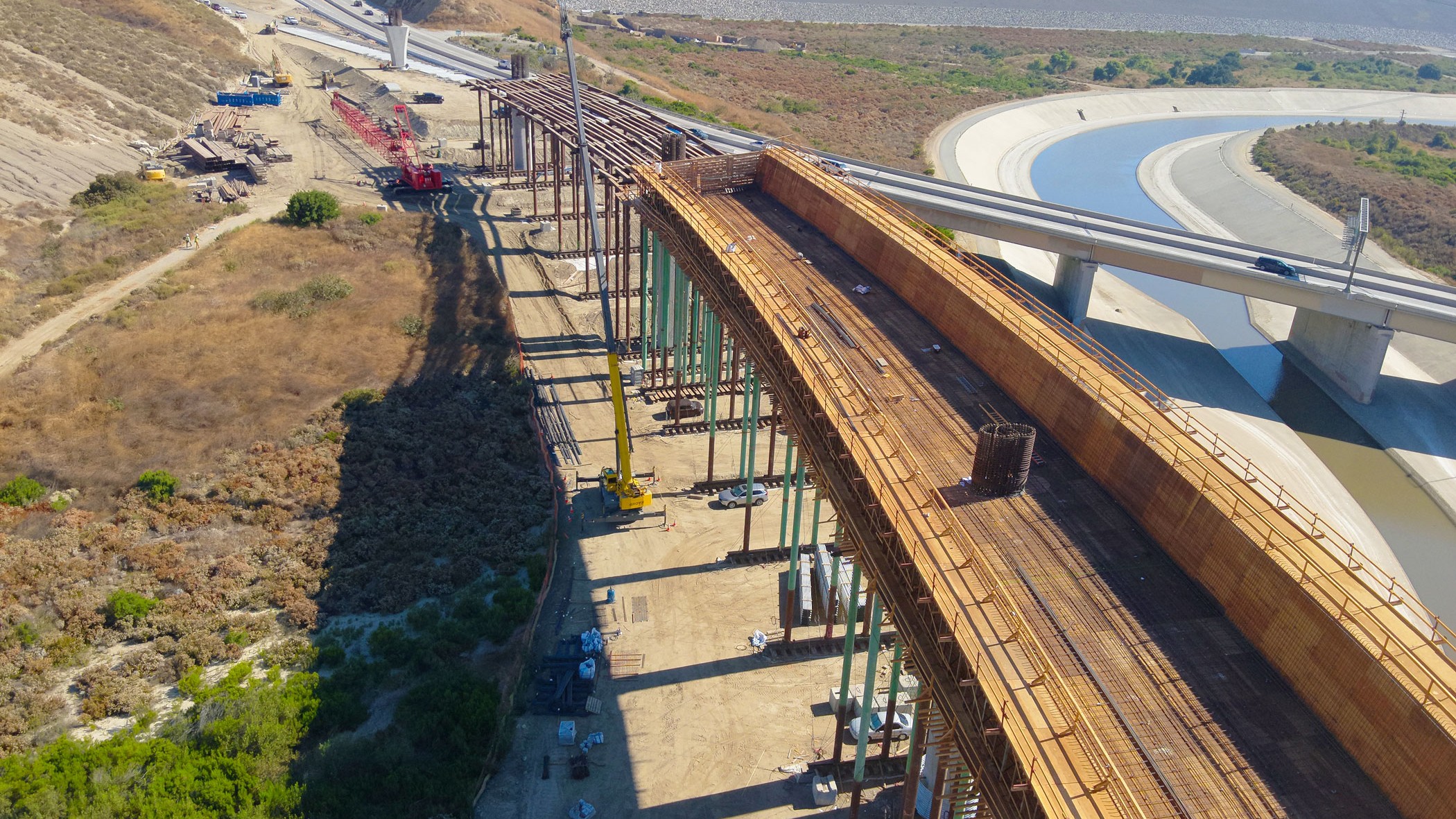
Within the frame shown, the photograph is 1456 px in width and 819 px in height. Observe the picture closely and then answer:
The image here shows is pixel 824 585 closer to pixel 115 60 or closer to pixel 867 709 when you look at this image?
pixel 867 709

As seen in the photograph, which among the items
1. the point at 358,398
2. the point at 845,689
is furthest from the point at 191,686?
the point at 845,689

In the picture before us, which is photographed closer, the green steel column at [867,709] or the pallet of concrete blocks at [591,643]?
the green steel column at [867,709]

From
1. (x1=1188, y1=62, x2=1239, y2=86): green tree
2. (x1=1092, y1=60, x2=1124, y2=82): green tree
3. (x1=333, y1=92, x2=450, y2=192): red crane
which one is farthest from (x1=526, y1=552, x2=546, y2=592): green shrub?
(x1=1188, y1=62, x2=1239, y2=86): green tree

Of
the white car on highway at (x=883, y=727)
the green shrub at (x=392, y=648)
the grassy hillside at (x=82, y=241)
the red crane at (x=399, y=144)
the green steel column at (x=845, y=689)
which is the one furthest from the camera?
the red crane at (x=399, y=144)

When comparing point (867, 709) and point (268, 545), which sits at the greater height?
point (867, 709)

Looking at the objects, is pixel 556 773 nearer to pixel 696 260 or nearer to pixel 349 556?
pixel 349 556

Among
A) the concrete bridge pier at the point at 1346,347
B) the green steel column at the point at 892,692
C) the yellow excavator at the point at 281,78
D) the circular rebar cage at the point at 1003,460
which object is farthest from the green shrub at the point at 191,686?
the yellow excavator at the point at 281,78

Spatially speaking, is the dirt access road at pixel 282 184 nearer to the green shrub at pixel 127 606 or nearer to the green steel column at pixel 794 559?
the green shrub at pixel 127 606
